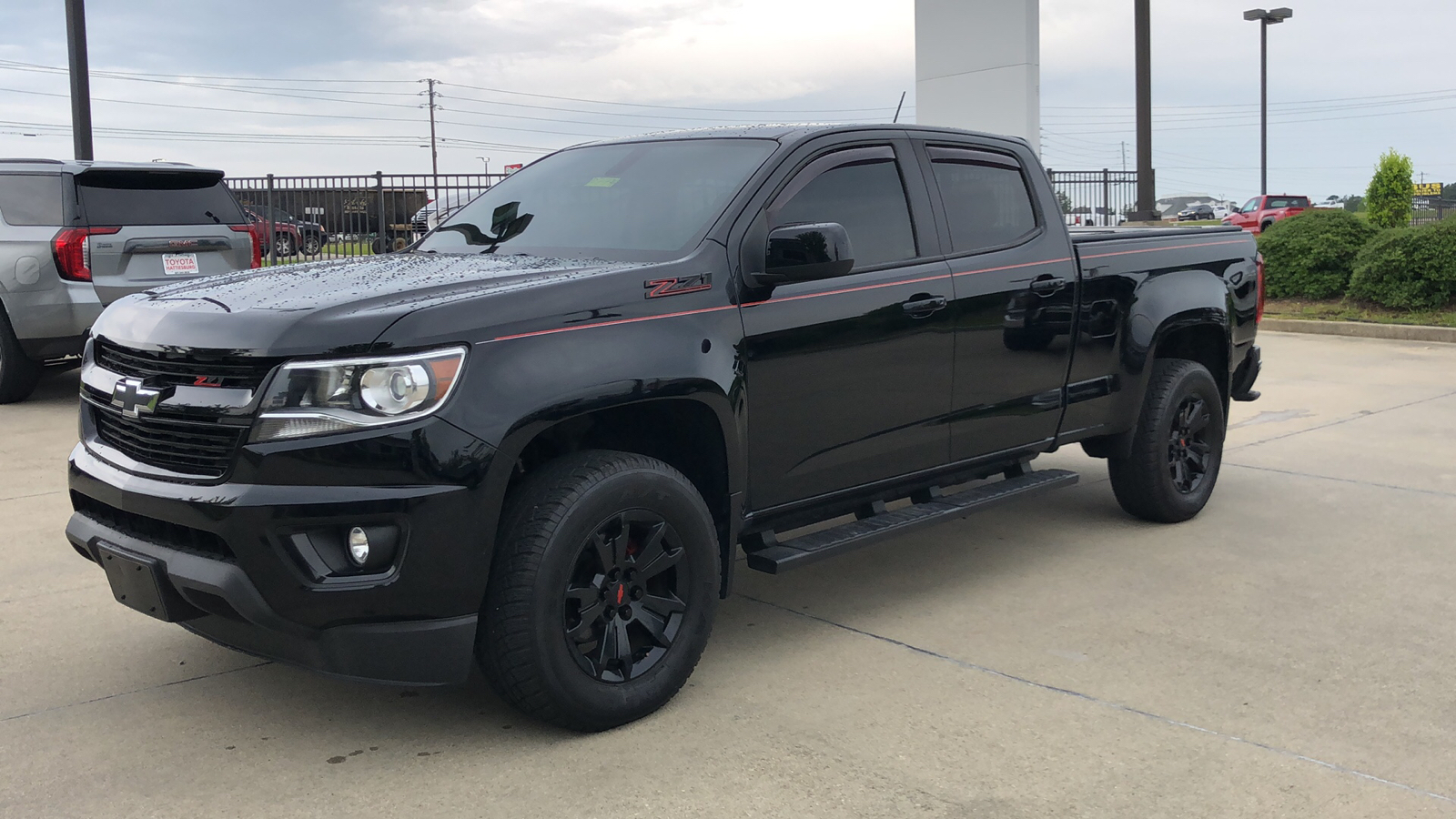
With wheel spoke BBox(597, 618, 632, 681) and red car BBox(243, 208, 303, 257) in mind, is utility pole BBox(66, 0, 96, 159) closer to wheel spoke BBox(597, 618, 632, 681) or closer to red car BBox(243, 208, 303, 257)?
red car BBox(243, 208, 303, 257)

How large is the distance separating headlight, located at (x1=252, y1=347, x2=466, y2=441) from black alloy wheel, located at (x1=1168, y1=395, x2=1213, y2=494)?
13.1 ft

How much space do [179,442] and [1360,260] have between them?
50.8 feet

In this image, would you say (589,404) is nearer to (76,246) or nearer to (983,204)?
(983,204)

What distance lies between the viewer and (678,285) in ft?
12.7

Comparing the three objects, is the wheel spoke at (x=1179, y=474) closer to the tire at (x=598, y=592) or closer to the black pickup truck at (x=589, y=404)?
the black pickup truck at (x=589, y=404)

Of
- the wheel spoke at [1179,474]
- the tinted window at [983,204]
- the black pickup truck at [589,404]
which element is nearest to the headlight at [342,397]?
the black pickup truck at [589,404]

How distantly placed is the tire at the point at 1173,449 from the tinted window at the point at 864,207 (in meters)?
1.84

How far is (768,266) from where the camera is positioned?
13.2ft

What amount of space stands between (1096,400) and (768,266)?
2.24 m

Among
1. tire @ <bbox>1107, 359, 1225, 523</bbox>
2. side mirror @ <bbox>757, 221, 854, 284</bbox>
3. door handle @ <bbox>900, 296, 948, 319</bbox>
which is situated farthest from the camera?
tire @ <bbox>1107, 359, 1225, 523</bbox>

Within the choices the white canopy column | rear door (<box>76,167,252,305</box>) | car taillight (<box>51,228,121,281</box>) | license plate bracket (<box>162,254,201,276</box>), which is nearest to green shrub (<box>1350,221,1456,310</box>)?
the white canopy column

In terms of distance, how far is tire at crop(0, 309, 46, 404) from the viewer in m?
9.48

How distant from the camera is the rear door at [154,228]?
9.26m

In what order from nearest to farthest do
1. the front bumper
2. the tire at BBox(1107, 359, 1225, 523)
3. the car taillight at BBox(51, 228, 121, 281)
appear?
1. the front bumper
2. the tire at BBox(1107, 359, 1225, 523)
3. the car taillight at BBox(51, 228, 121, 281)
